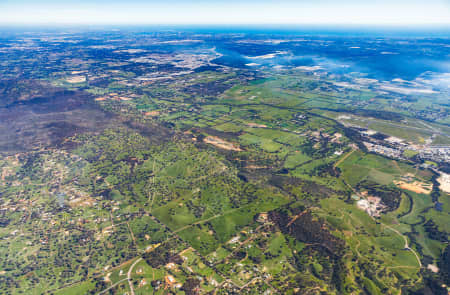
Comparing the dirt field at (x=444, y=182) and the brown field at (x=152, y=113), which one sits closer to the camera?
the dirt field at (x=444, y=182)

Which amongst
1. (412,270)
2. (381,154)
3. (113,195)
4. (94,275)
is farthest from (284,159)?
(94,275)

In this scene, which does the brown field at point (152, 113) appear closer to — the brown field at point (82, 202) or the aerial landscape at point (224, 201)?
the aerial landscape at point (224, 201)

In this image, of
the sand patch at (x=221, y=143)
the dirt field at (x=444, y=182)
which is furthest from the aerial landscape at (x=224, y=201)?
the sand patch at (x=221, y=143)

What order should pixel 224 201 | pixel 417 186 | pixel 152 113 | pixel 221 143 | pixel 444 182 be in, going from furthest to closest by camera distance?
pixel 152 113 < pixel 221 143 < pixel 444 182 < pixel 417 186 < pixel 224 201

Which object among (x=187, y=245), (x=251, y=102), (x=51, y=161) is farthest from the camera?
(x=251, y=102)

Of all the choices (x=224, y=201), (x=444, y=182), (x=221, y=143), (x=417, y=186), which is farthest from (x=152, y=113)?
(x=444, y=182)

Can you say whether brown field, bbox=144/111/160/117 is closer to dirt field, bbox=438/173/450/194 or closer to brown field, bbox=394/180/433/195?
brown field, bbox=394/180/433/195

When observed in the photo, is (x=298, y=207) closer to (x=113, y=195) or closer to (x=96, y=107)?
(x=113, y=195)

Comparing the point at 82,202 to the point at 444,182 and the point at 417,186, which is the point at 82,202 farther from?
the point at 444,182
